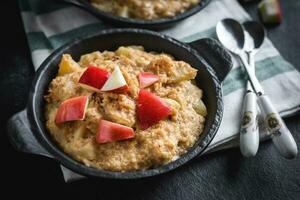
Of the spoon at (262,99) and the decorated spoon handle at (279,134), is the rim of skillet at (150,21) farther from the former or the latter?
the decorated spoon handle at (279,134)

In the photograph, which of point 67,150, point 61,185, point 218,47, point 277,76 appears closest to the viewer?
point 67,150

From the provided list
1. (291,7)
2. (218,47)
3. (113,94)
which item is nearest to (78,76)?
(113,94)

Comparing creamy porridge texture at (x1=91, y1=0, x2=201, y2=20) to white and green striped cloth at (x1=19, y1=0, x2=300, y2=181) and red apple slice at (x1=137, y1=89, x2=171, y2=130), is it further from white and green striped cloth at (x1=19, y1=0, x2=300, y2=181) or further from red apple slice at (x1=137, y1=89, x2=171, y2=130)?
red apple slice at (x1=137, y1=89, x2=171, y2=130)

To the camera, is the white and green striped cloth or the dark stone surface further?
the white and green striped cloth

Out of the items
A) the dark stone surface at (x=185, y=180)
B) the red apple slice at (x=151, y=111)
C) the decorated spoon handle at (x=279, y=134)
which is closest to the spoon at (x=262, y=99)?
the decorated spoon handle at (x=279, y=134)

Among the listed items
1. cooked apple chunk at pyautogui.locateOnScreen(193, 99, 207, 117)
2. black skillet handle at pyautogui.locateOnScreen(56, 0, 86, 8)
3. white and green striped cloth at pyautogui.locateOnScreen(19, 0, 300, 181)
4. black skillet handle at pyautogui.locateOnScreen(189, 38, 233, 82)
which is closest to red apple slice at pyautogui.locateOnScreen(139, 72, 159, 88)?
cooked apple chunk at pyautogui.locateOnScreen(193, 99, 207, 117)

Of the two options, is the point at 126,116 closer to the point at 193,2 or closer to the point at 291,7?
the point at 193,2
